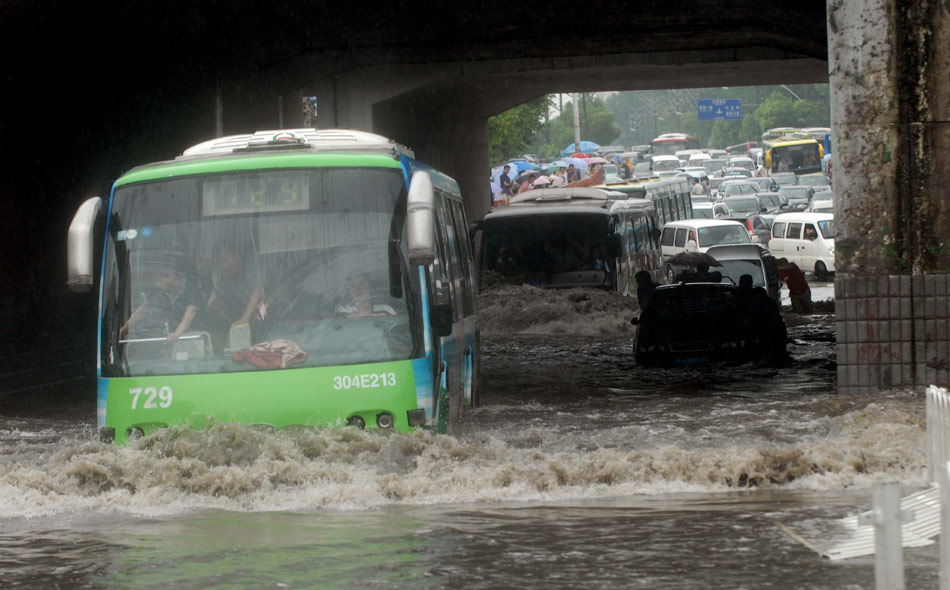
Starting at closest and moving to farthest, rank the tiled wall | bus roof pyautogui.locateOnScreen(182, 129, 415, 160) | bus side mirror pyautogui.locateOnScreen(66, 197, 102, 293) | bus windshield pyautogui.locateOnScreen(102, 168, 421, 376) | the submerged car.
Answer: bus side mirror pyautogui.locateOnScreen(66, 197, 102, 293), bus windshield pyautogui.locateOnScreen(102, 168, 421, 376), bus roof pyautogui.locateOnScreen(182, 129, 415, 160), the tiled wall, the submerged car

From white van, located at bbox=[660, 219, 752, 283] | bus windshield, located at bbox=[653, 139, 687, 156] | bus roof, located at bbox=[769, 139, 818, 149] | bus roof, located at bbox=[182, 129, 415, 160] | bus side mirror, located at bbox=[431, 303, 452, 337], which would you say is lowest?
bus side mirror, located at bbox=[431, 303, 452, 337]

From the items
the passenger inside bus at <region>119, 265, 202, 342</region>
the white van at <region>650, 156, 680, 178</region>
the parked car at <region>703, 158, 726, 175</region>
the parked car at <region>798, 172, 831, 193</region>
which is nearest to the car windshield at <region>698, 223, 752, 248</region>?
the passenger inside bus at <region>119, 265, 202, 342</region>

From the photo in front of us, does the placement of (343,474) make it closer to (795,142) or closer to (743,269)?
(743,269)

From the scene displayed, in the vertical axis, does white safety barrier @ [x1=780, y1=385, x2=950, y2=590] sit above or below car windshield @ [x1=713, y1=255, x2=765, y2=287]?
below

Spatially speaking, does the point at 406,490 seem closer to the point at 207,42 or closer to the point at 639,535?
the point at 639,535

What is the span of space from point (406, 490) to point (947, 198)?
5.31m

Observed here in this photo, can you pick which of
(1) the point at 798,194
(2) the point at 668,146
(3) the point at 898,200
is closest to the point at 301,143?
(3) the point at 898,200

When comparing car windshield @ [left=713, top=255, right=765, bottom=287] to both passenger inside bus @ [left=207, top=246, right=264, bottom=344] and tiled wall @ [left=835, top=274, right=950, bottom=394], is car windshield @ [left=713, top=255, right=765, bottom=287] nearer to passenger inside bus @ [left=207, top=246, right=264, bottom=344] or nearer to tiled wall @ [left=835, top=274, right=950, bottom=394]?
tiled wall @ [left=835, top=274, right=950, bottom=394]

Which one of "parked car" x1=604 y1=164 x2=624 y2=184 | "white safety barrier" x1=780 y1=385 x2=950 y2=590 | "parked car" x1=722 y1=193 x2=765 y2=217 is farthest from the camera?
"parked car" x1=604 y1=164 x2=624 y2=184

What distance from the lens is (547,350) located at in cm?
2317

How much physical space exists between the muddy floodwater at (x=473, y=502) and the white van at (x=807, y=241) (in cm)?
2691

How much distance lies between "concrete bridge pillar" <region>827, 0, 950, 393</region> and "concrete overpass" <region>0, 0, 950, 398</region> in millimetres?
18

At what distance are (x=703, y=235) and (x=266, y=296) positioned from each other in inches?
1149

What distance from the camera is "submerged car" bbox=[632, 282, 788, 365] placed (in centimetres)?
1973
